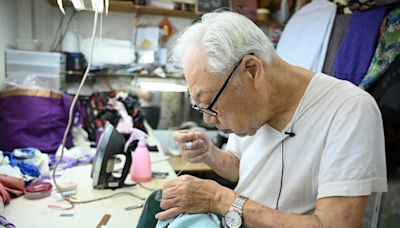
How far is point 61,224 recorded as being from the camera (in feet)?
3.36

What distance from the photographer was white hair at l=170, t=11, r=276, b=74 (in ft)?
2.78

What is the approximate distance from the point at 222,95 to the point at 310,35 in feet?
5.52

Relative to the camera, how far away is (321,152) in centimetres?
87

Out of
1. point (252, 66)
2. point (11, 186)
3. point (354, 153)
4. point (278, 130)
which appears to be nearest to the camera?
point (354, 153)

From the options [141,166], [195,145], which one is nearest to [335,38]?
[195,145]

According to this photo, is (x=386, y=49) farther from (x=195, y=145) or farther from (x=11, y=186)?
(x=11, y=186)

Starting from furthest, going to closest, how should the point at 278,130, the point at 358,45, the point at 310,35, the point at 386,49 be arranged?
the point at 310,35, the point at 358,45, the point at 386,49, the point at 278,130

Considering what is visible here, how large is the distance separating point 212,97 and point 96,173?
2.42ft

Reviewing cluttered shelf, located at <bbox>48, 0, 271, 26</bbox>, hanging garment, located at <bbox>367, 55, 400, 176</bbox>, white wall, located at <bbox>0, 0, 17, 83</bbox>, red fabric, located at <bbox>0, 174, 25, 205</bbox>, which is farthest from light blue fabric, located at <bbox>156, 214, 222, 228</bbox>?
cluttered shelf, located at <bbox>48, 0, 271, 26</bbox>

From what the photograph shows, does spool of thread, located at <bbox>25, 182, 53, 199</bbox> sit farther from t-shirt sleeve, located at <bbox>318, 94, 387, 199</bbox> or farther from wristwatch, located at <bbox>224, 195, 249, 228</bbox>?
t-shirt sleeve, located at <bbox>318, 94, 387, 199</bbox>

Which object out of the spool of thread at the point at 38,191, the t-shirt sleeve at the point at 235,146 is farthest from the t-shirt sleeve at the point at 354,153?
the spool of thread at the point at 38,191

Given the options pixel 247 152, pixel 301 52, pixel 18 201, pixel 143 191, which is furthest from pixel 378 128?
pixel 301 52

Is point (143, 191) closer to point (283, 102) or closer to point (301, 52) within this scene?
point (283, 102)

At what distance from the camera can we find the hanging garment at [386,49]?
1.61m
